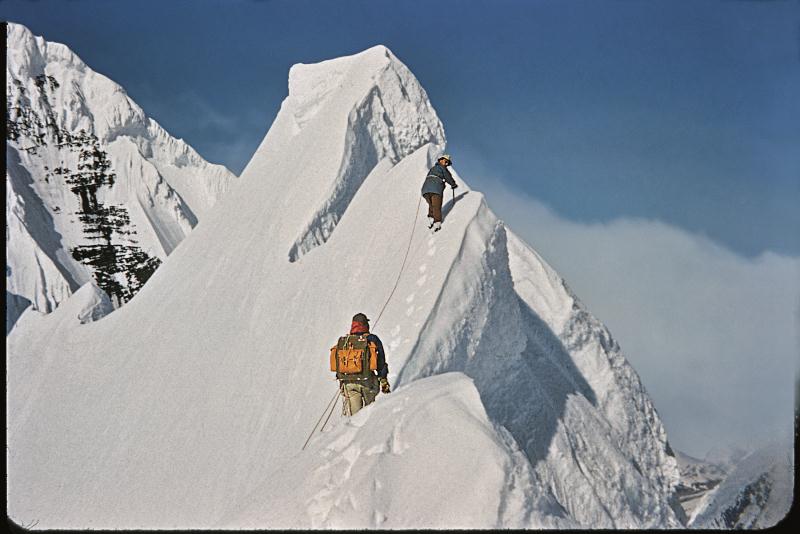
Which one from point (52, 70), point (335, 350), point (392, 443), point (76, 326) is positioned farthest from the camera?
point (52, 70)

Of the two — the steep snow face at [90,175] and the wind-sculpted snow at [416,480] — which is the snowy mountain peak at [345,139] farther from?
the steep snow face at [90,175]

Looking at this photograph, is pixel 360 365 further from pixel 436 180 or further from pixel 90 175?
pixel 90 175

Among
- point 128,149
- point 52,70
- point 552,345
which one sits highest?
point 52,70

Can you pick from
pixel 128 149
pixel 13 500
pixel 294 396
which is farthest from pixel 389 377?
pixel 128 149

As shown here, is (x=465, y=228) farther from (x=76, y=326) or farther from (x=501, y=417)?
(x=76, y=326)

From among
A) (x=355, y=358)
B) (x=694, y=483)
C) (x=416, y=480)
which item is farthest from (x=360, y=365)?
(x=694, y=483)

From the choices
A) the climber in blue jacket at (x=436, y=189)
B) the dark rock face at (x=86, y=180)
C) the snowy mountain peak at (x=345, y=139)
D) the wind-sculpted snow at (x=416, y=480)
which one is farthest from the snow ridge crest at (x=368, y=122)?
the dark rock face at (x=86, y=180)
